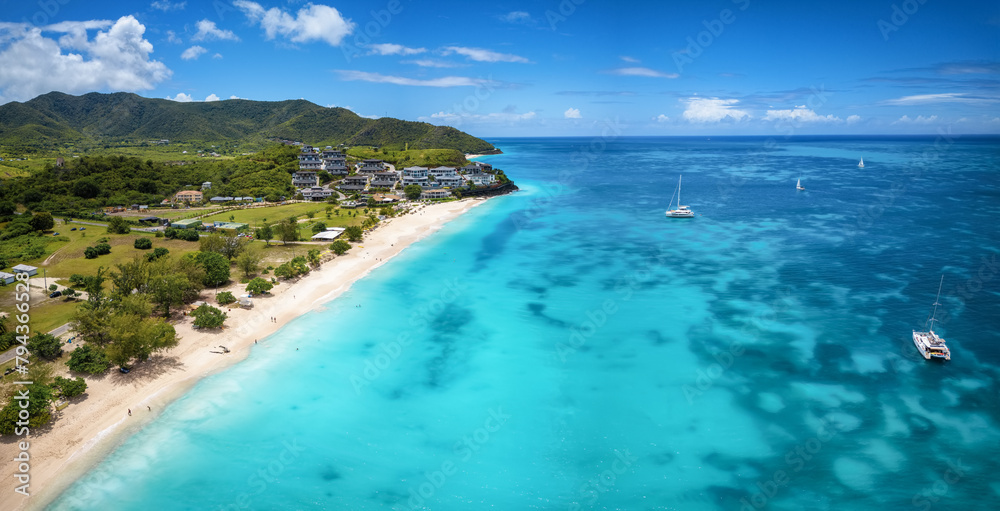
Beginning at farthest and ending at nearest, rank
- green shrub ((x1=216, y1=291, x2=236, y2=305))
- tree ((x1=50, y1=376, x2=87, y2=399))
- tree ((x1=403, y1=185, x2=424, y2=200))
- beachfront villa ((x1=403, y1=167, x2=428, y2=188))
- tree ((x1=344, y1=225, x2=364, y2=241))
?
beachfront villa ((x1=403, y1=167, x2=428, y2=188)), tree ((x1=403, y1=185, x2=424, y2=200)), tree ((x1=344, y1=225, x2=364, y2=241)), green shrub ((x1=216, y1=291, x2=236, y2=305)), tree ((x1=50, y1=376, x2=87, y2=399))

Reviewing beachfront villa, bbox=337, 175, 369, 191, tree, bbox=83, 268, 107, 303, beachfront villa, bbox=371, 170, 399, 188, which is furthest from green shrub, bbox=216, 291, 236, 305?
beachfront villa, bbox=371, 170, 399, 188

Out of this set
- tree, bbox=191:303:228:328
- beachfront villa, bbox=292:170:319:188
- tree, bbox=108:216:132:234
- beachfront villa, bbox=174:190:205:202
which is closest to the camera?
tree, bbox=191:303:228:328

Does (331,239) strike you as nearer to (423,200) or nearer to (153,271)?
(153,271)

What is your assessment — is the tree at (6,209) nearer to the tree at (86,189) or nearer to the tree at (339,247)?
the tree at (86,189)

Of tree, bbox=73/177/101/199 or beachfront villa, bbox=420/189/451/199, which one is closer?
tree, bbox=73/177/101/199

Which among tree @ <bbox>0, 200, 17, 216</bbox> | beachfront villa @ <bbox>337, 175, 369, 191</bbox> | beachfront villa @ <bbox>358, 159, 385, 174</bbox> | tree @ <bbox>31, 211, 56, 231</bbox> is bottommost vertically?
tree @ <bbox>31, 211, 56, 231</bbox>

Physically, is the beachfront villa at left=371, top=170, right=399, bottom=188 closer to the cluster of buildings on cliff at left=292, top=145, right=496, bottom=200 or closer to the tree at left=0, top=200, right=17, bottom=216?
the cluster of buildings on cliff at left=292, top=145, right=496, bottom=200

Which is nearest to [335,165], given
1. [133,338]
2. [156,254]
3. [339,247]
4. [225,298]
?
[339,247]

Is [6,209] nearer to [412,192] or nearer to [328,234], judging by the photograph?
[328,234]
